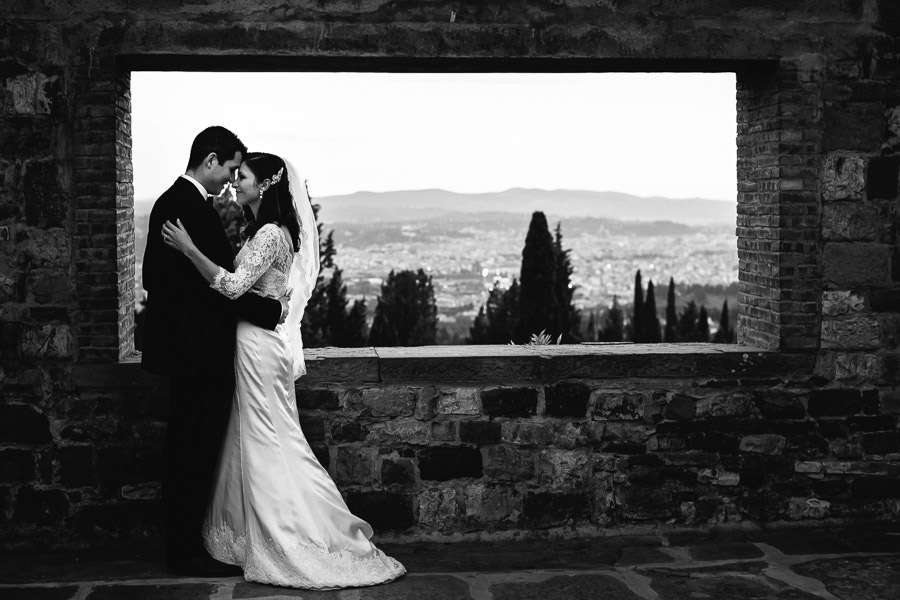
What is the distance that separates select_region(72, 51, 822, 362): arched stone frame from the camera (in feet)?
16.8

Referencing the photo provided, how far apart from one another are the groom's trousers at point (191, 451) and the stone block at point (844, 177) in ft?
10.3


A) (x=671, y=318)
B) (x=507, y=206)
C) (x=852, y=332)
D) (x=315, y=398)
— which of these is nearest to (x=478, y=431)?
(x=315, y=398)

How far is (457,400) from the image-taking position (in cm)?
538

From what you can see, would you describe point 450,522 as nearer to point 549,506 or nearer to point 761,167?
point 549,506

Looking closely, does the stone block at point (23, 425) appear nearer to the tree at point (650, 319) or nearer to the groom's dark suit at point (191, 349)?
the groom's dark suit at point (191, 349)

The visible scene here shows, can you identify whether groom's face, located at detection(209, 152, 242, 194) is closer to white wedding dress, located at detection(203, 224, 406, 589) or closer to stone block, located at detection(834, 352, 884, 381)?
white wedding dress, located at detection(203, 224, 406, 589)

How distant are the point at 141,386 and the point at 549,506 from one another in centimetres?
212

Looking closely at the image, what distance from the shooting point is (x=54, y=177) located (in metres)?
5.13

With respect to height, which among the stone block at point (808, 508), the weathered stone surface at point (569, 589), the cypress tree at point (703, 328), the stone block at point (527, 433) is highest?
the stone block at point (527, 433)

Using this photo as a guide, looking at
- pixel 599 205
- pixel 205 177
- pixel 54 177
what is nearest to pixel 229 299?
pixel 205 177

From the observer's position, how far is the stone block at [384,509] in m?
5.34

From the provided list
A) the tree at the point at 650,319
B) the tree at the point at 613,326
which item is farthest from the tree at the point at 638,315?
the tree at the point at 613,326

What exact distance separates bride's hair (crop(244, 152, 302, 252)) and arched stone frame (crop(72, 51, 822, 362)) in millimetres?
732

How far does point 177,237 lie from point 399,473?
1.65 metres
